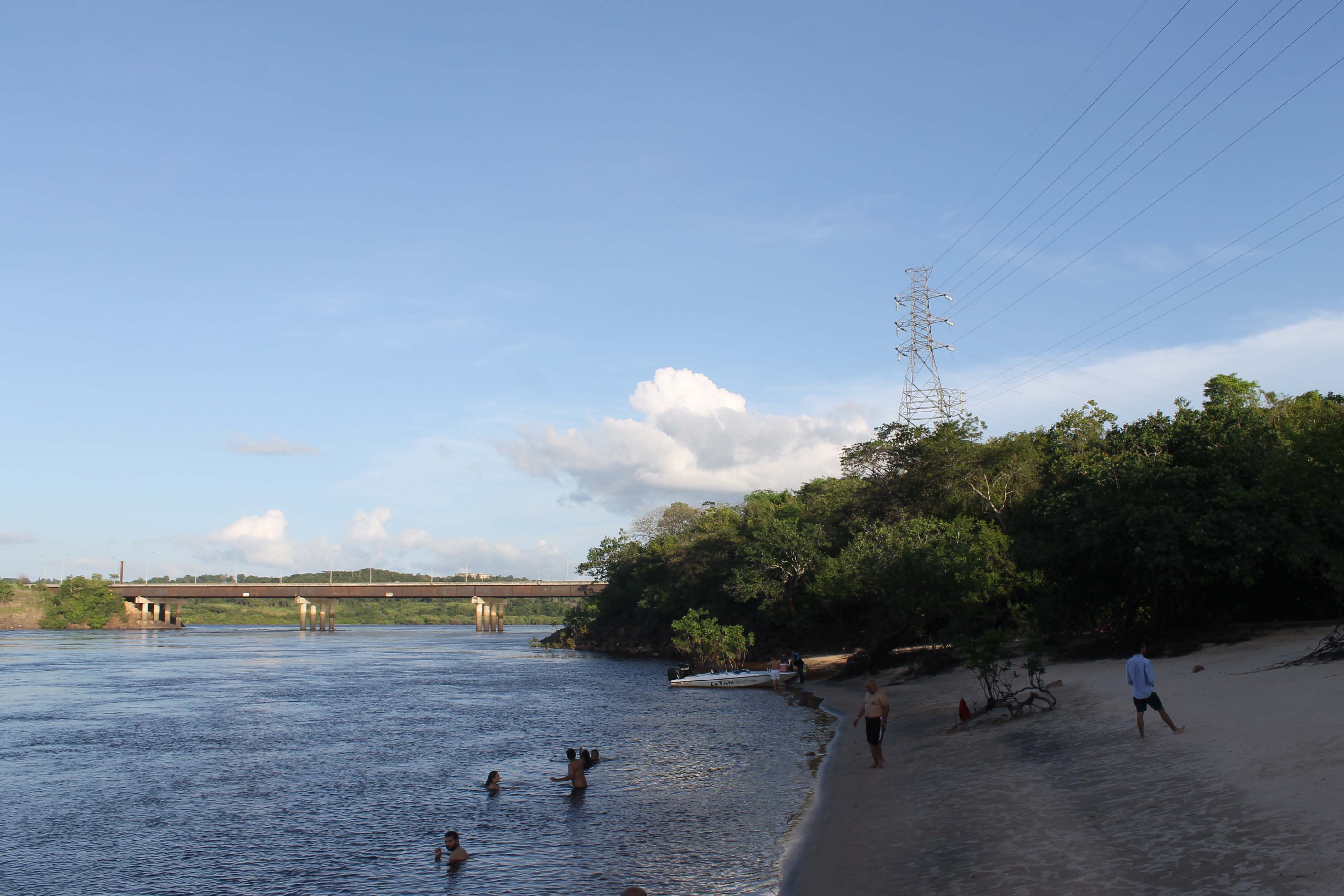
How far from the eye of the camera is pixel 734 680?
2064 inches

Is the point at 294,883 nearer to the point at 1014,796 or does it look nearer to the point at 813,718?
the point at 1014,796

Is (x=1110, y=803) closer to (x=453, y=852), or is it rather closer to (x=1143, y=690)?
(x=1143, y=690)

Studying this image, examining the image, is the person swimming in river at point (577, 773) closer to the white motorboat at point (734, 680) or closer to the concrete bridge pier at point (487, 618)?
the white motorboat at point (734, 680)

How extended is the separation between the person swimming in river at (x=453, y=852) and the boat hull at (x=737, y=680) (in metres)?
35.7

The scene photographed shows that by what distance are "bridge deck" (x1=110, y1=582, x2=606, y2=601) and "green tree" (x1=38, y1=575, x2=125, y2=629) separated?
19.5 feet

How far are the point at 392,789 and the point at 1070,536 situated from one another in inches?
1101

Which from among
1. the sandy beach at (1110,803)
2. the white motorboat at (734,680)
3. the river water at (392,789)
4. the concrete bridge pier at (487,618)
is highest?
the sandy beach at (1110,803)

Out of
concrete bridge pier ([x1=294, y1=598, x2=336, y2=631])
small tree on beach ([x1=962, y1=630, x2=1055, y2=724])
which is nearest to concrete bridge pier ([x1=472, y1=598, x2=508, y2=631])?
concrete bridge pier ([x1=294, y1=598, x2=336, y2=631])

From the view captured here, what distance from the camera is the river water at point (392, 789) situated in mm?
16859

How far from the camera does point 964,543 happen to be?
45.1 metres

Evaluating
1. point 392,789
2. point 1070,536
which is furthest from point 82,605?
point 1070,536

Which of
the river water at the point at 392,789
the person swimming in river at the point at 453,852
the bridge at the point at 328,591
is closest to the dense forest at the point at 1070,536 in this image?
the river water at the point at 392,789

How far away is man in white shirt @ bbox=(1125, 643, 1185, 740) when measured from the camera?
18188 mm

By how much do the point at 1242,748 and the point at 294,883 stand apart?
57.7 ft
